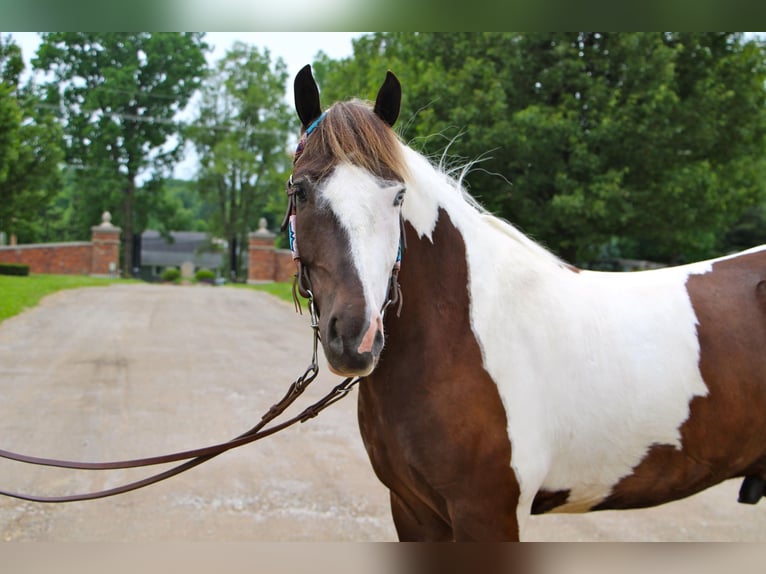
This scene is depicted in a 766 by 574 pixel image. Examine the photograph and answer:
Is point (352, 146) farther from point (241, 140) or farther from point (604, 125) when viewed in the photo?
point (241, 140)

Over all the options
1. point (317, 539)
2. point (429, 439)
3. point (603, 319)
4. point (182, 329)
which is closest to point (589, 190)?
point (182, 329)

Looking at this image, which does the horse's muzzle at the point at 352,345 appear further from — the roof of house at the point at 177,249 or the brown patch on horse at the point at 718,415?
the roof of house at the point at 177,249

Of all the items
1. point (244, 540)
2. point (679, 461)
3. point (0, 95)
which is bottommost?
point (244, 540)

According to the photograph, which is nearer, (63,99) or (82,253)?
(63,99)

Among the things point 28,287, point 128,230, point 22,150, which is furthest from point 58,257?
point 22,150

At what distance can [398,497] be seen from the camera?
1.67 metres

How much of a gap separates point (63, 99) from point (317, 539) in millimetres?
3481

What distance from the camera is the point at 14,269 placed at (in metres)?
4.90

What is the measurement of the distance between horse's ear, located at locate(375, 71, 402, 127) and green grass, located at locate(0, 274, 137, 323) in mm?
3670

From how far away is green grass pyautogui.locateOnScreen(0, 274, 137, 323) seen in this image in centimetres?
435

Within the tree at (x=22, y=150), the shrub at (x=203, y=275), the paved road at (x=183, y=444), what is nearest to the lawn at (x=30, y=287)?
the paved road at (x=183, y=444)

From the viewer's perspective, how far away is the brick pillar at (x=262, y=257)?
26.7ft

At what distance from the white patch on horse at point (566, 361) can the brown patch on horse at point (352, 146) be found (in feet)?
0.36

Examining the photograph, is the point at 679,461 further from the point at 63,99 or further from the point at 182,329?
the point at 182,329
